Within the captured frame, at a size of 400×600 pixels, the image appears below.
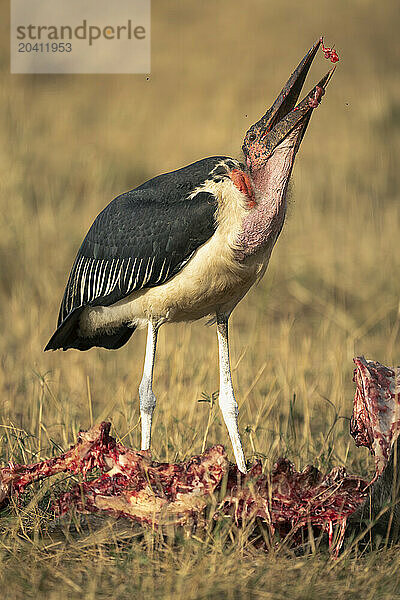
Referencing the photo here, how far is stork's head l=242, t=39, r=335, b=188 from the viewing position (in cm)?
375

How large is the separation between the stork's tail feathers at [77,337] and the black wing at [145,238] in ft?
0.05

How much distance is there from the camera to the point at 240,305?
845 centimetres

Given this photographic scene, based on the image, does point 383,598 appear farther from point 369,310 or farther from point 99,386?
point 369,310

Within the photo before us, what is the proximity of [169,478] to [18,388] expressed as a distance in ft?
9.28

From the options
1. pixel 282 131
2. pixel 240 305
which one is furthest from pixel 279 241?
pixel 282 131

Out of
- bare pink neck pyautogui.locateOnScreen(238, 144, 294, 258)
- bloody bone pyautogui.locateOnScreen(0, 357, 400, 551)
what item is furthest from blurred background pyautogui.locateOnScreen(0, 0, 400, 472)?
bloody bone pyautogui.locateOnScreen(0, 357, 400, 551)

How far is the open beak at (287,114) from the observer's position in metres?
3.74

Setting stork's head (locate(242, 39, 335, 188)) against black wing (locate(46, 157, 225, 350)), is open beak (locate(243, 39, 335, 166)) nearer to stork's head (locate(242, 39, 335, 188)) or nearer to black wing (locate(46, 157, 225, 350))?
stork's head (locate(242, 39, 335, 188))

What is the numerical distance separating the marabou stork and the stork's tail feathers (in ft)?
0.63

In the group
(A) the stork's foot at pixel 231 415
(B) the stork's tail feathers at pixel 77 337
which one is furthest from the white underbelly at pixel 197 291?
(A) the stork's foot at pixel 231 415

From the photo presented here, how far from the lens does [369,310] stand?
8148 millimetres

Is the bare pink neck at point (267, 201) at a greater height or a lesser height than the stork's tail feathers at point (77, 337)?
greater

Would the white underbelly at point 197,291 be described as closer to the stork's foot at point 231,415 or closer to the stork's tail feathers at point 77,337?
the stork's tail feathers at point 77,337

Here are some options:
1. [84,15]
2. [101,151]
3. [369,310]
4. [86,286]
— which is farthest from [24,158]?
[86,286]
